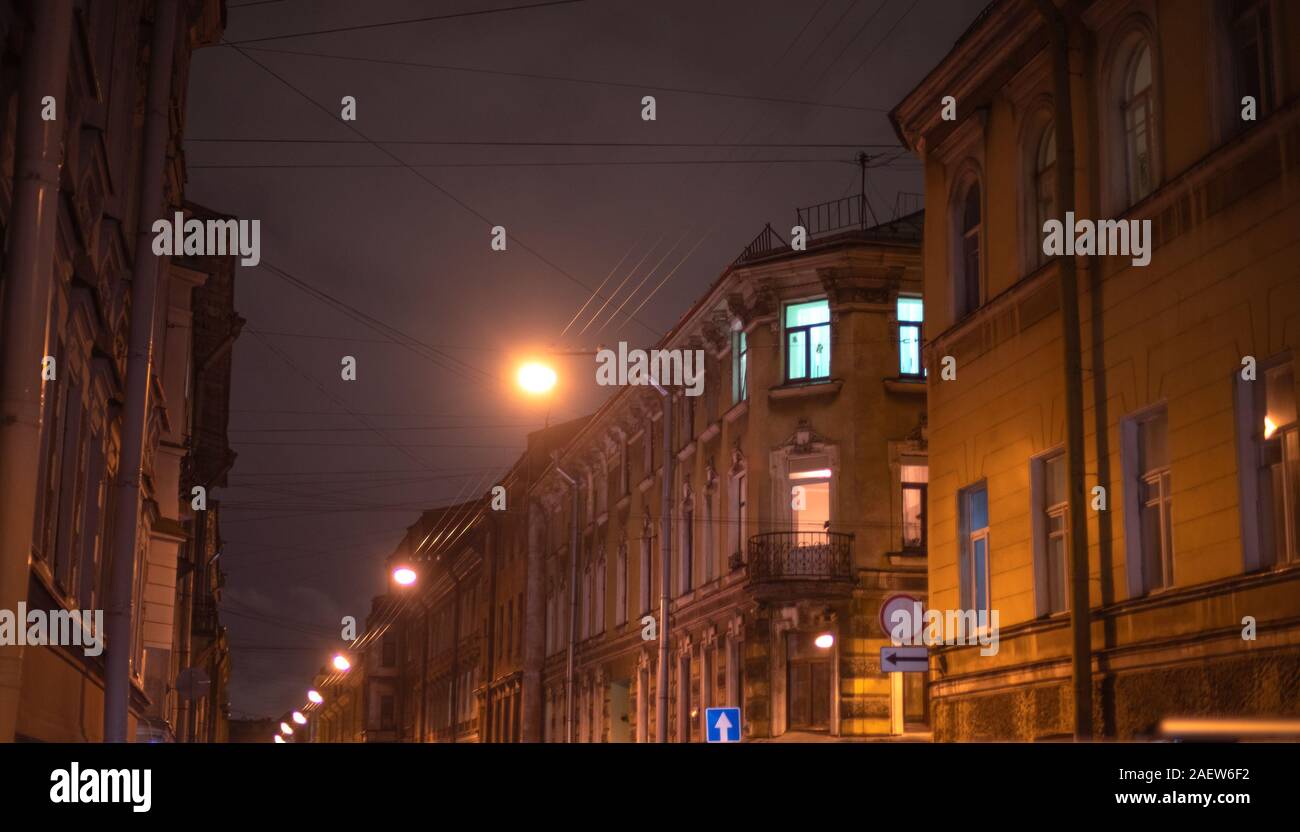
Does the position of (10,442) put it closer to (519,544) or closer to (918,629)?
(918,629)

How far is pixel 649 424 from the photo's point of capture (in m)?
47.0

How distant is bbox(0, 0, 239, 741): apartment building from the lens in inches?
368

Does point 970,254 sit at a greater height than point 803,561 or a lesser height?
greater

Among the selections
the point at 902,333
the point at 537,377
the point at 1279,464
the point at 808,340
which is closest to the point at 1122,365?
the point at 1279,464

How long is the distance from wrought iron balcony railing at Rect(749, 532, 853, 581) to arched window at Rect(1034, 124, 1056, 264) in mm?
17494

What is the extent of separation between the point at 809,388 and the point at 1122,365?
21051mm

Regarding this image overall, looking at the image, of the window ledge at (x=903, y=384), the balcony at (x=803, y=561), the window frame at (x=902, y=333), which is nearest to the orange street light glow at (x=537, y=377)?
the balcony at (x=803, y=561)

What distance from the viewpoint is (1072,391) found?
17.3 metres

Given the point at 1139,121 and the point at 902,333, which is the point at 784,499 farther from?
the point at 1139,121

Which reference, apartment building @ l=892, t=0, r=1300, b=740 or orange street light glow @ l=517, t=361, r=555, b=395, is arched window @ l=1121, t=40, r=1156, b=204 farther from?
orange street light glow @ l=517, t=361, r=555, b=395

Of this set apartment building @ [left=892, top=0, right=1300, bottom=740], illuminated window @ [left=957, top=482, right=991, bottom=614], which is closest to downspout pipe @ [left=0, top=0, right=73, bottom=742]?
apartment building @ [left=892, top=0, right=1300, bottom=740]

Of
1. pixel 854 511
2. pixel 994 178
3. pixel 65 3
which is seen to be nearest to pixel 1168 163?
pixel 994 178

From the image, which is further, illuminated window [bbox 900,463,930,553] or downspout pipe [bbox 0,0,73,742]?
illuminated window [bbox 900,463,930,553]
